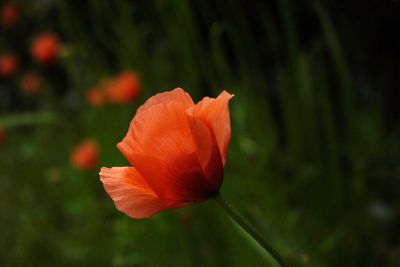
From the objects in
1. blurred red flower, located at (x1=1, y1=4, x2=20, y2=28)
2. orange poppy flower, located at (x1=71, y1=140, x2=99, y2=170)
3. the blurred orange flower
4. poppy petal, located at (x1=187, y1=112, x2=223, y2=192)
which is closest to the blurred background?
orange poppy flower, located at (x1=71, y1=140, x2=99, y2=170)

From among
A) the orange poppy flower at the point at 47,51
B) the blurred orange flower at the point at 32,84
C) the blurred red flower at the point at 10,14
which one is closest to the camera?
the orange poppy flower at the point at 47,51

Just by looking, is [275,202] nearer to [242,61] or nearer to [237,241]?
[237,241]

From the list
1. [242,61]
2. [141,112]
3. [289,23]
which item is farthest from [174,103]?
[242,61]

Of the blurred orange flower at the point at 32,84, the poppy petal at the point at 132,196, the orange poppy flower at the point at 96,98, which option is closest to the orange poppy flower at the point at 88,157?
the orange poppy flower at the point at 96,98

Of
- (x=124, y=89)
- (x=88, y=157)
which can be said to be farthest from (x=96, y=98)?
(x=124, y=89)

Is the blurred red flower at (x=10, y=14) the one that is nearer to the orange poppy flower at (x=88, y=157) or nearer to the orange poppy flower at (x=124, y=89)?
the orange poppy flower at (x=88, y=157)

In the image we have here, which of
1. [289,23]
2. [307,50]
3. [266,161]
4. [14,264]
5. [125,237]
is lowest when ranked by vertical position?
[14,264]

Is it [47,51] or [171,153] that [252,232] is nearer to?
[171,153]
